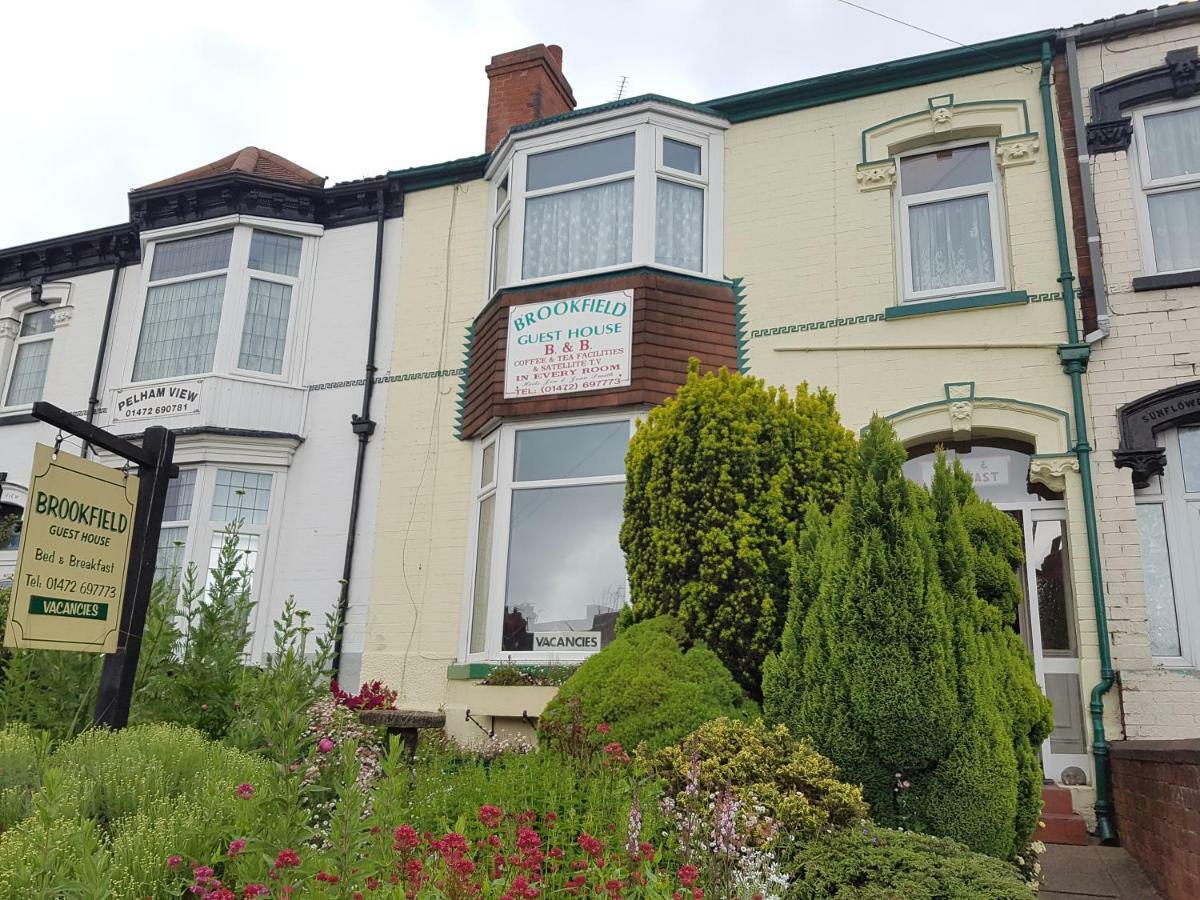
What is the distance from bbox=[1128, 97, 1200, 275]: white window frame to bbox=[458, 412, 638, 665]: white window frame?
482cm

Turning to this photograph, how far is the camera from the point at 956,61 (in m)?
9.38

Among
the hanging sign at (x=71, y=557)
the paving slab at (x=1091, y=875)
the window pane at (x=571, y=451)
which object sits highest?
the window pane at (x=571, y=451)

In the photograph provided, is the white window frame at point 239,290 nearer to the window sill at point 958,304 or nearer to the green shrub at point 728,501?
the green shrub at point 728,501

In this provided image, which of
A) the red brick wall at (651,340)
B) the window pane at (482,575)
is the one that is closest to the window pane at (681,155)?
the red brick wall at (651,340)

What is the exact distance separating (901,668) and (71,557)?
411cm

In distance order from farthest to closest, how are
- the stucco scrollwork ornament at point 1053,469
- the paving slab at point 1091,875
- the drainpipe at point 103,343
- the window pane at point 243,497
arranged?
1. the drainpipe at point 103,343
2. the window pane at point 243,497
3. the stucco scrollwork ornament at point 1053,469
4. the paving slab at point 1091,875

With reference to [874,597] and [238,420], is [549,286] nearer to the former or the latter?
[238,420]

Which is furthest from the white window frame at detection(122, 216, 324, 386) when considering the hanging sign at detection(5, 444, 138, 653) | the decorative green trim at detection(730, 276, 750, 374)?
the hanging sign at detection(5, 444, 138, 653)

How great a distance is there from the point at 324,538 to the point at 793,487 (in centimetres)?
637

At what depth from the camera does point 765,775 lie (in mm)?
4500

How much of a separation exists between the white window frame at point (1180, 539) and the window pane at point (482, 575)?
5.94 meters

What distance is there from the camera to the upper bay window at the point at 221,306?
38.2ft

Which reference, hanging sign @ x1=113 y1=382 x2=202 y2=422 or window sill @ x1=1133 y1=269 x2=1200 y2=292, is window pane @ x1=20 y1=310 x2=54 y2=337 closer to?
hanging sign @ x1=113 y1=382 x2=202 y2=422

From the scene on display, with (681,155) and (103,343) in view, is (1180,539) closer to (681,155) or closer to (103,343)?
(681,155)
